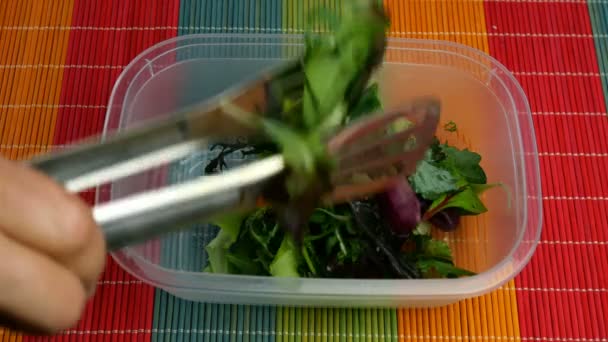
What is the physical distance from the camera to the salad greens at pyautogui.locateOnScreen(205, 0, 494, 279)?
0.55m

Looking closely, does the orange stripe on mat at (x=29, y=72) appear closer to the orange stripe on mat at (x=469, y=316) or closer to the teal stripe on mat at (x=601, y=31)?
the orange stripe on mat at (x=469, y=316)

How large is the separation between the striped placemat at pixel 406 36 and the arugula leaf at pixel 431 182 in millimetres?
148

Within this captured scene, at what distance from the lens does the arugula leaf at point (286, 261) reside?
25.4 inches

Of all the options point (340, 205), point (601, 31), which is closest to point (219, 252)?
point (340, 205)

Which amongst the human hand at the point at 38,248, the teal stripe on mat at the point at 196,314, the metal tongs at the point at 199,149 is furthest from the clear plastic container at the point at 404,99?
the human hand at the point at 38,248

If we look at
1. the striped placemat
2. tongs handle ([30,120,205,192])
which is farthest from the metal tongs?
the striped placemat

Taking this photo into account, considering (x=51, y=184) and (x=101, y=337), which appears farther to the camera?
(x=101, y=337)

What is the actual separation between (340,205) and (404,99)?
0.19 meters

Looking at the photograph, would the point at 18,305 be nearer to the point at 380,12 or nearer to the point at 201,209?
the point at 201,209

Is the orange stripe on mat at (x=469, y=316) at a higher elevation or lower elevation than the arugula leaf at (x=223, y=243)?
lower

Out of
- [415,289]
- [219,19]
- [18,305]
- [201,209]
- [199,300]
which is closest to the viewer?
[18,305]

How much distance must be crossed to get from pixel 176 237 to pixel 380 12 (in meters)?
0.37

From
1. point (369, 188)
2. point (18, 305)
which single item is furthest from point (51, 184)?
point (369, 188)

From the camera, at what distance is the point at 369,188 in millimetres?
616
